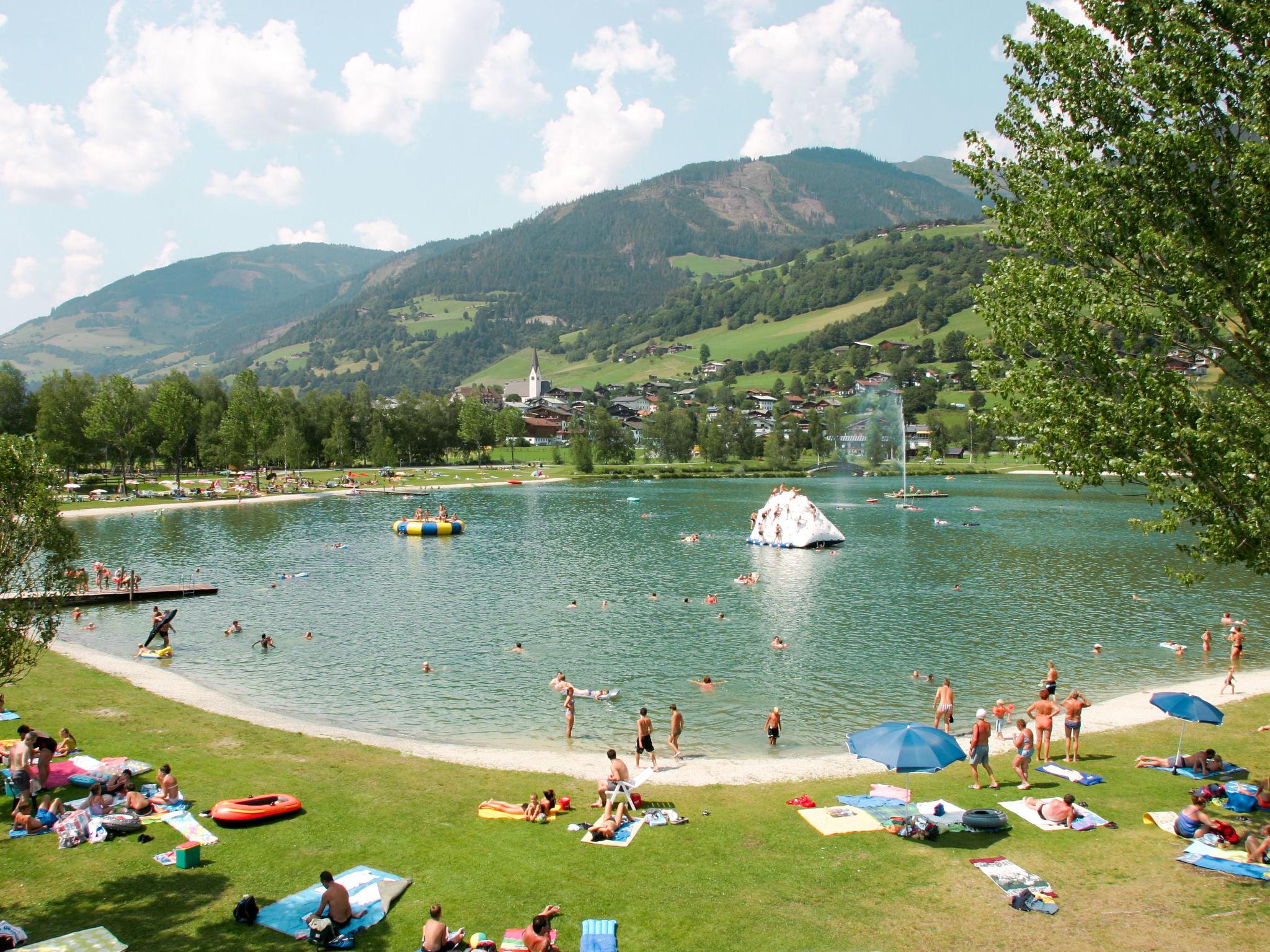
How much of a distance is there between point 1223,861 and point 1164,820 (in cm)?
190

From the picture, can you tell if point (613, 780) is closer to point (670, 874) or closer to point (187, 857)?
point (670, 874)

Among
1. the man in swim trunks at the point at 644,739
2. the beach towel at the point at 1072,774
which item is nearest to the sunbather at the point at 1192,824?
the beach towel at the point at 1072,774

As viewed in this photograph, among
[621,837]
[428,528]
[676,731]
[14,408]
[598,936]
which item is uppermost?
[14,408]

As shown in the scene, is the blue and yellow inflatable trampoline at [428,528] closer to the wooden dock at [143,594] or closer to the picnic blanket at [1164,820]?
the wooden dock at [143,594]

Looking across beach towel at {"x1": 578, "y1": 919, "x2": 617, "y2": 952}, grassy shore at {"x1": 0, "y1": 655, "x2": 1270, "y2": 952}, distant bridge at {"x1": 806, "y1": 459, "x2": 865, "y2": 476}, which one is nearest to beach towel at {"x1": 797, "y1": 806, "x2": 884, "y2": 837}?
grassy shore at {"x1": 0, "y1": 655, "x2": 1270, "y2": 952}

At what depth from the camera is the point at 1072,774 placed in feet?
64.0

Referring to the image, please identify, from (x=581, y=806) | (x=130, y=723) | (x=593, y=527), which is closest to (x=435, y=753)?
(x=581, y=806)

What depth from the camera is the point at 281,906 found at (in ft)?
43.7

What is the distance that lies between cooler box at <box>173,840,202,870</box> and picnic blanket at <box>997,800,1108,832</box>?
16.5 m

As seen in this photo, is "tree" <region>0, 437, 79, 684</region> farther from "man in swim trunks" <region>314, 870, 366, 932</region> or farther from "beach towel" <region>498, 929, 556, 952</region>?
"beach towel" <region>498, 929, 556, 952</region>

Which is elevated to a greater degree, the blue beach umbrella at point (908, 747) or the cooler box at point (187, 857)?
the blue beach umbrella at point (908, 747)

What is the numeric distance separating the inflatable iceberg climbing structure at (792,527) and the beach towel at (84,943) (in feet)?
206

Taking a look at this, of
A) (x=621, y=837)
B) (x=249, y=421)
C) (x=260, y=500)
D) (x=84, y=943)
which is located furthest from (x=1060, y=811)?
(x=249, y=421)

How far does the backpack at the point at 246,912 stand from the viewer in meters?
12.9
